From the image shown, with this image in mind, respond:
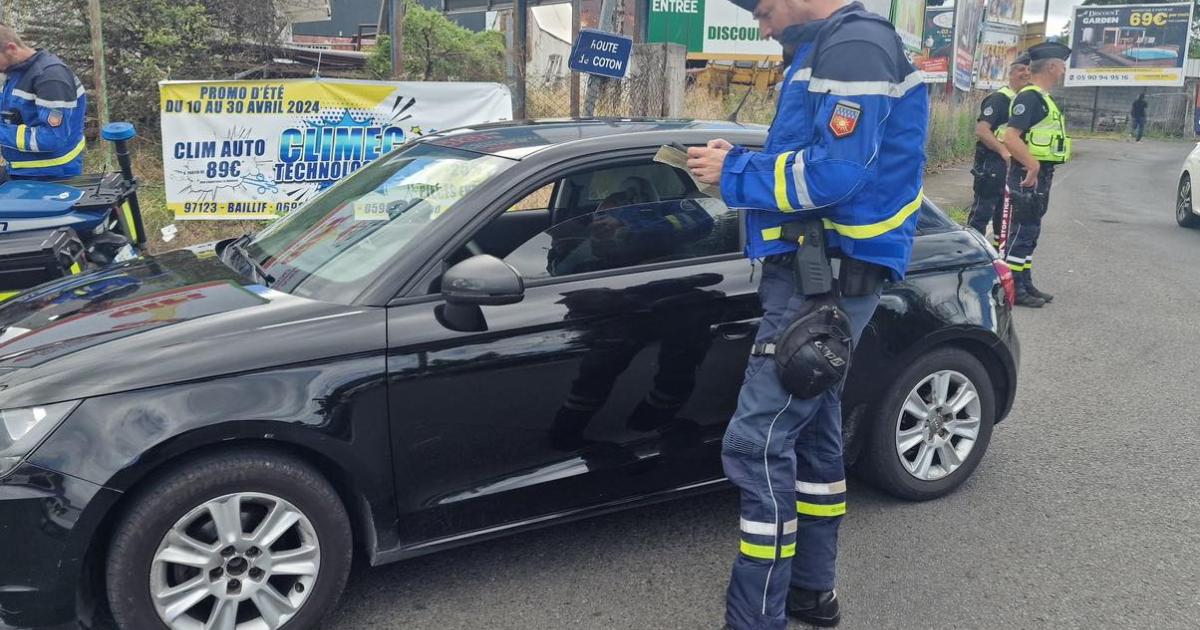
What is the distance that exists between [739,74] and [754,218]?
19758 millimetres

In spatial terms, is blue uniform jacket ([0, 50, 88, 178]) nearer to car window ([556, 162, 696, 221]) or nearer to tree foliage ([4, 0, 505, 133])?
car window ([556, 162, 696, 221])

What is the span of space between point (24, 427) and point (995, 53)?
35.1 m

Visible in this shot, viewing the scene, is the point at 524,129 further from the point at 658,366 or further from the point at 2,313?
the point at 2,313

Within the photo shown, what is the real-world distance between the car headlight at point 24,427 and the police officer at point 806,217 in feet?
6.15

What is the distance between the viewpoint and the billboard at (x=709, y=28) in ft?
67.0

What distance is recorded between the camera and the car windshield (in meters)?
3.23

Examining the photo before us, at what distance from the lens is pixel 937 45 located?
25.5 meters

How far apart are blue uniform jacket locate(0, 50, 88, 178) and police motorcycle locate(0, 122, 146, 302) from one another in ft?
0.98

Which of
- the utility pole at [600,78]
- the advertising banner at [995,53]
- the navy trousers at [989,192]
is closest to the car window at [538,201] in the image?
the utility pole at [600,78]

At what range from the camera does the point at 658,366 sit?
336 centimetres

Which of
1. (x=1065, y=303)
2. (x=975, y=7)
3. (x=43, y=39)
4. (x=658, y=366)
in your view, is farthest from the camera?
(x=975, y=7)

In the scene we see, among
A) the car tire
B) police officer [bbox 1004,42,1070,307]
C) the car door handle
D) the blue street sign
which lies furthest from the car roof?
police officer [bbox 1004,42,1070,307]

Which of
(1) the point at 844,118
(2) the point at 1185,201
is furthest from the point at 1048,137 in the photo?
(2) the point at 1185,201

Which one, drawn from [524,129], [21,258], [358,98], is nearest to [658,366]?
[524,129]
